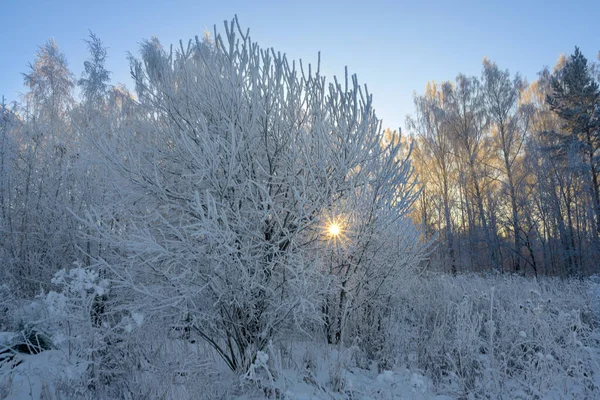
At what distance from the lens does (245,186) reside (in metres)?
3.42

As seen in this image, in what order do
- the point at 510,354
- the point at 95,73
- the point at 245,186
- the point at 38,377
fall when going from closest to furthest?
the point at 38,377
the point at 245,186
the point at 510,354
the point at 95,73

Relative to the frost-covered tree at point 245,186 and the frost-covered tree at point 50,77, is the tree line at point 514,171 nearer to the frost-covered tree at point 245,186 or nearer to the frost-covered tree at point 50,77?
the frost-covered tree at point 245,186

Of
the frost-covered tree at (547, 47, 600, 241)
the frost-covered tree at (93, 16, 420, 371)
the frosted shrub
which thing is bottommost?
the frosted shrub

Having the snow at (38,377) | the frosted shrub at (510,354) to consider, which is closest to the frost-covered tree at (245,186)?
the snow at (38,377)

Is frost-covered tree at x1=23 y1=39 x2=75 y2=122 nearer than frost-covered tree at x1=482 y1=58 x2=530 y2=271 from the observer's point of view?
Yes

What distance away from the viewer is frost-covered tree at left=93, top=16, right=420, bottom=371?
3174 mm

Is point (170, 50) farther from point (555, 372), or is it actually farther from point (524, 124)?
point (524, 124)

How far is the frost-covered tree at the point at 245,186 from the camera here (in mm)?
3174

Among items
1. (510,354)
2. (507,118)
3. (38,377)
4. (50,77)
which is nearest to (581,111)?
(507,118)

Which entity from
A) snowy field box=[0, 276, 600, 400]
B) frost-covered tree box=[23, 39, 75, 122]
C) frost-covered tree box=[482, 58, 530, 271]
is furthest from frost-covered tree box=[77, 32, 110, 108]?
frost-covered tree box=[482, 58, 530, 271]

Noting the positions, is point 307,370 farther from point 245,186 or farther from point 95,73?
point 95,73

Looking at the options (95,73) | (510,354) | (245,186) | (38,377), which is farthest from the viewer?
(95,73)

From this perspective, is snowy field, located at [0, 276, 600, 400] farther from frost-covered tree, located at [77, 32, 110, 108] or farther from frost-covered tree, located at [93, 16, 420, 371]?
frost-covered tree, located at [77, 32, 110, 108]

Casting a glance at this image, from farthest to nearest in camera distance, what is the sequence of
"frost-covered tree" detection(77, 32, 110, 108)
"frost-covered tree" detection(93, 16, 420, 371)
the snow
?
"frost-covered tree" detection(77, 32, 110, 108)
"frost-covered tree" detection(93, 16, 420, 371)
the snow
